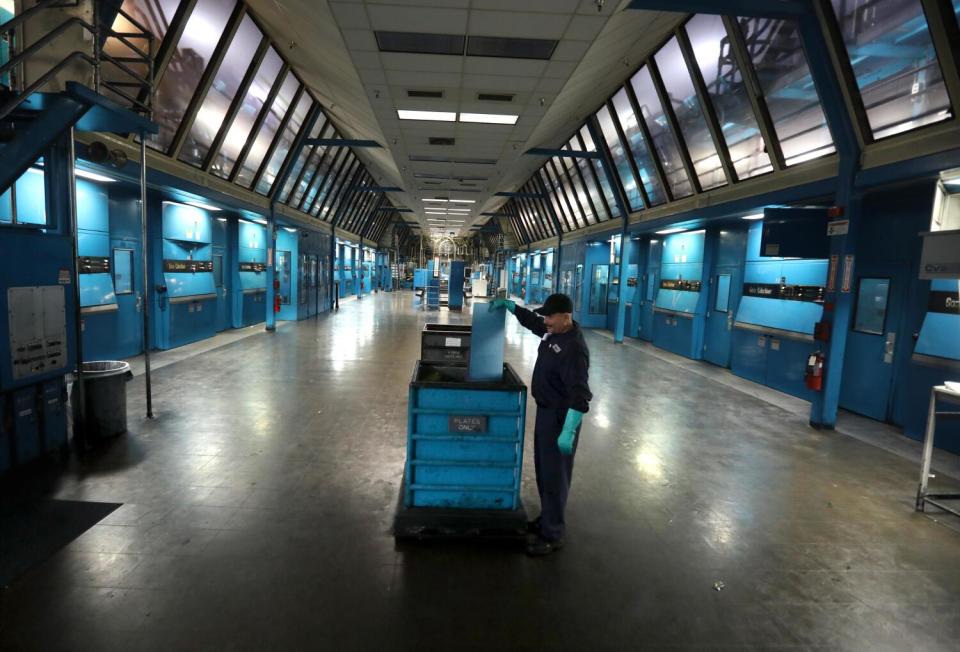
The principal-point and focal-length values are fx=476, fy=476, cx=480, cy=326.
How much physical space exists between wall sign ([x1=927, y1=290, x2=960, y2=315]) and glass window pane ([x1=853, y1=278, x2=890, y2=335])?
0.69 metres

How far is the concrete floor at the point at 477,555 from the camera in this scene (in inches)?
99.0

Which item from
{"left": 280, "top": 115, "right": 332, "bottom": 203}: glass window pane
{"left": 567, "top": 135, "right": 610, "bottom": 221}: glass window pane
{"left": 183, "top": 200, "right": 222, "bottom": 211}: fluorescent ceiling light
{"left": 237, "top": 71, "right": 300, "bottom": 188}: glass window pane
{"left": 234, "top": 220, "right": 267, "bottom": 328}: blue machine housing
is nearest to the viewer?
{"left": 183, "top": 200, "right": 222, "bottom": 211}: fluorescent ceiling light

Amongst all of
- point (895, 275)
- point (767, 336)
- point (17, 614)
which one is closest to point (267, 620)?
point (17, 614)

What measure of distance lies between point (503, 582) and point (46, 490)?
3.80 metres

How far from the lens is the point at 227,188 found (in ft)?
36.9

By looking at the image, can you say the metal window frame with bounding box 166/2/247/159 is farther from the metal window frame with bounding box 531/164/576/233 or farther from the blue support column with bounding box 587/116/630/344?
the metal window frame with bounding box 531/164/576/233

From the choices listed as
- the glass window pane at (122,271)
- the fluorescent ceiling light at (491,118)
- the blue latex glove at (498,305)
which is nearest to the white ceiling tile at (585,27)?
the fluorescent ceiling light at (491,118)

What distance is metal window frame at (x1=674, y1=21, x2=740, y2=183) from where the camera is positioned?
8.38m

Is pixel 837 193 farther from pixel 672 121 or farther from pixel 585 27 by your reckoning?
pixel 672 121

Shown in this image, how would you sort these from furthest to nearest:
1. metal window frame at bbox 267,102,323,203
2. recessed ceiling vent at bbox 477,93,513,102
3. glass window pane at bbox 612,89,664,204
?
metal window frame at bbox 267,102,323,203 → glass window pane at bbox 612,89,664,204 → recessed ceiling vent at bbox 477,93,513,102

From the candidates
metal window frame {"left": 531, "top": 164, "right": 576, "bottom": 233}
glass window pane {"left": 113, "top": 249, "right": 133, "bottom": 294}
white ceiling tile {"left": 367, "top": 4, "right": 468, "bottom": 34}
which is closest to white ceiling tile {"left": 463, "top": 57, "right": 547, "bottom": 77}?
white ceiling tile {"left": 367, "top": 4, "right": 468, "bottom": 34}

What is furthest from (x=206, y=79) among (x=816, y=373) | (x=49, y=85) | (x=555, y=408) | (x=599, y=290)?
(x=599, y=290)

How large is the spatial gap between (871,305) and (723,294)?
3.80 metres

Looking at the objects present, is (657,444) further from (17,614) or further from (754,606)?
(17,614)
